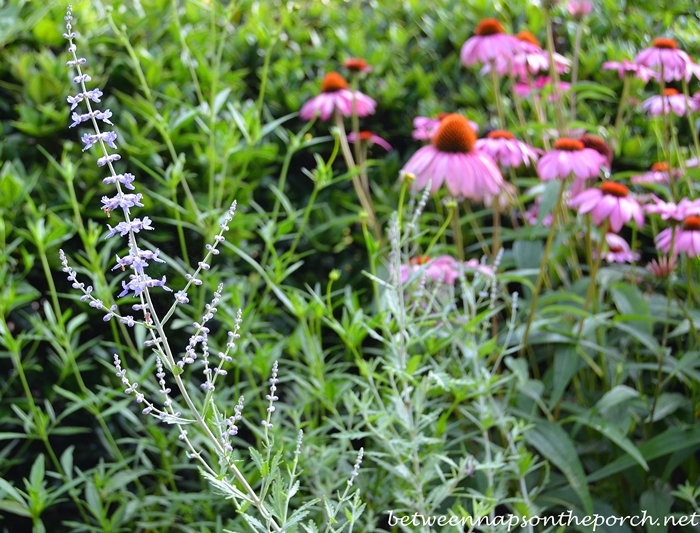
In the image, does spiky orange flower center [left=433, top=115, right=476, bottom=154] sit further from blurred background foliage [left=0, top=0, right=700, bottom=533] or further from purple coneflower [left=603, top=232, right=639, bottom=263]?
purple coneflower [left=603, top=232, right=639, bottom=263]

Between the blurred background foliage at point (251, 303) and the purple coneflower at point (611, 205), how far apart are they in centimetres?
21

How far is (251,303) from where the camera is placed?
59.0 inches

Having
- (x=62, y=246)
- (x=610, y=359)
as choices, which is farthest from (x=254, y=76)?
(x=610, y=359)

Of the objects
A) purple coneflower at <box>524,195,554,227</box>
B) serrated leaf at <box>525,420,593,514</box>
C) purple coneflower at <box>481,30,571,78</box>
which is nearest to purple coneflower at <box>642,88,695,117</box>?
purple coneflower at <box>481,30,571,78</box>

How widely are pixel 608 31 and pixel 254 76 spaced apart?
1.48 m

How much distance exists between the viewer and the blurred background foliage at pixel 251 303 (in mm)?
1452

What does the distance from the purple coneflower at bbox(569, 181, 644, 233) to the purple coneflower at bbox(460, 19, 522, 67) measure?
0.56 metres

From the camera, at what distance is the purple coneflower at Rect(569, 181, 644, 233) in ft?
5.19

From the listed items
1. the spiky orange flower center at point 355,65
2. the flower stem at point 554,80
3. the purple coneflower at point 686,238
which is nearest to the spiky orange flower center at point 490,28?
the flower stem at point 554,80

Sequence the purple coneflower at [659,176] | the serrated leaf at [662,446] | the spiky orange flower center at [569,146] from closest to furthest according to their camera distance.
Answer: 1. the serrated leaf at [662,446]
2. the spiky orange flower center at [569,146]
3. the purple coneflower at [659,176]

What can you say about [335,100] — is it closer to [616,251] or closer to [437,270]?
[437,270]

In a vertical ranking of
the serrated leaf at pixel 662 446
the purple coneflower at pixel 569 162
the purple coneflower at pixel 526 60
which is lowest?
the serrated leaf at pixel 662 446

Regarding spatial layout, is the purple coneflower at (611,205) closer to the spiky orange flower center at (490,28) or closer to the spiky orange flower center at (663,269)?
the spiky orange flower center at (663,269)

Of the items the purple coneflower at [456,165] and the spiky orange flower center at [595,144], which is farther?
the spiky orange flower center at [595,144]
